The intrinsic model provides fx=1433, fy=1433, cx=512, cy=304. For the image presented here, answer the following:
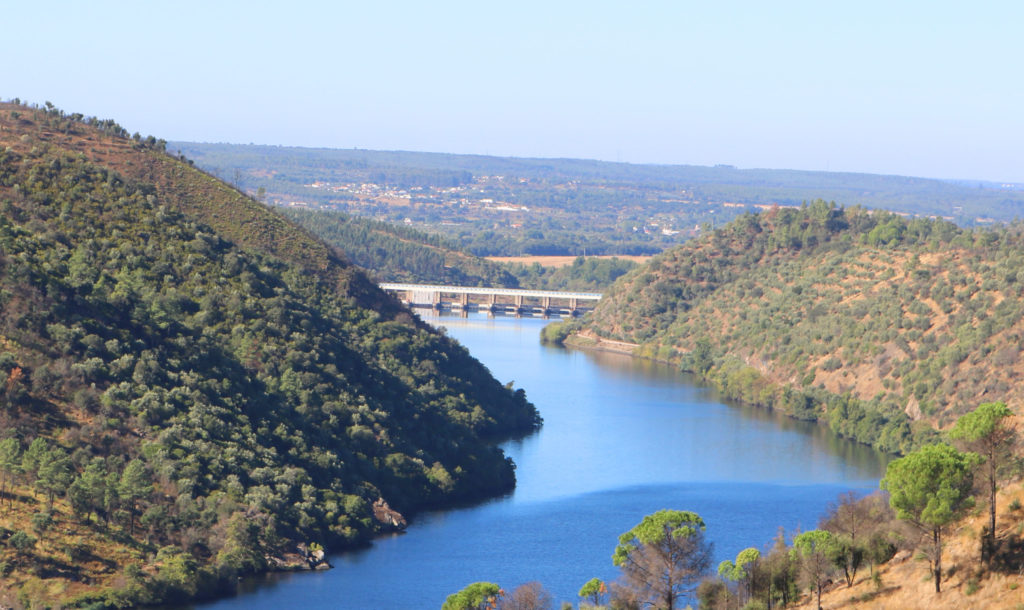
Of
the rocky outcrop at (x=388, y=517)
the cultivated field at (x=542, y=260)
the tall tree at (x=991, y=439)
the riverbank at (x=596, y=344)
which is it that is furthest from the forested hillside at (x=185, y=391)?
the cultivated field at (x=542, y=260)

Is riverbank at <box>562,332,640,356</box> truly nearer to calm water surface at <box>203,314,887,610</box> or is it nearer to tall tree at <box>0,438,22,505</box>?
calm water surface at <box>203,314,887,610</box>

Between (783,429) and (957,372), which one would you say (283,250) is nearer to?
(783,429)

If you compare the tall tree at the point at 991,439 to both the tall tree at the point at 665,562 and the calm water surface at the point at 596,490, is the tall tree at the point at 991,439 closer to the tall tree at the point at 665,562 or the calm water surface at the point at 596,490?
the tall tree at the point at 665,562

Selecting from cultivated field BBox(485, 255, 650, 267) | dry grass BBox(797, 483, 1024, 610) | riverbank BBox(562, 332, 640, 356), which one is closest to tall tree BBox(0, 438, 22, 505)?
dry grass BBox(797, 483, 1024, 610)

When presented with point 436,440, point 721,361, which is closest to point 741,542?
point 436,440

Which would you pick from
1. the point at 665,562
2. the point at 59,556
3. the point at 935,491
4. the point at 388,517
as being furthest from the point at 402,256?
the point at 935,491

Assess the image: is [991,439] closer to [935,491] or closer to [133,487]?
[935,491]
